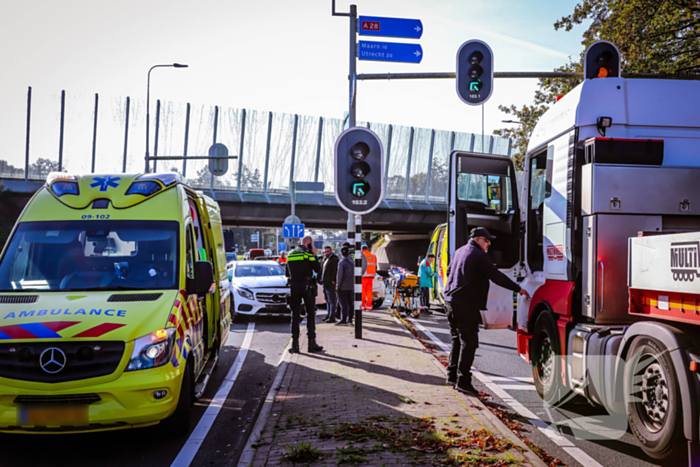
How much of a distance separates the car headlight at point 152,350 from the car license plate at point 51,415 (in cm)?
48

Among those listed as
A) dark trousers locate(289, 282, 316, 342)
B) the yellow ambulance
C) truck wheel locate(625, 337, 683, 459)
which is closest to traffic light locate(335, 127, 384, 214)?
dark trousers locate(289, 282, 316, 342)

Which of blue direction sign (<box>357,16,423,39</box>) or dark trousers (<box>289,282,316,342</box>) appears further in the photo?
blue direction sign (<box>357,16,423,39</box>)

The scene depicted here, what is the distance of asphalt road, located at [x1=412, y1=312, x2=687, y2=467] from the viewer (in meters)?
4.94

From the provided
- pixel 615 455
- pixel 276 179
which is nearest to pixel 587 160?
pixel 615 455

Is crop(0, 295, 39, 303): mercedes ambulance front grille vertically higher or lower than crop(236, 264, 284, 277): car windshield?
lower

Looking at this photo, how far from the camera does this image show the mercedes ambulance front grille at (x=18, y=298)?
17.3 feet

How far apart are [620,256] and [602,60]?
23.6 ft

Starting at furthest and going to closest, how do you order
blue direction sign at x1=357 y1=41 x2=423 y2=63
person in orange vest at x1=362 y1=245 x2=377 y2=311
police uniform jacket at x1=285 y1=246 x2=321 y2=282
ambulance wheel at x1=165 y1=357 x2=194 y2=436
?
person in orange vest at x1=362 y1=245 x2=377 y2=311 → blue direction sign at x1=357 y1=41 x2=423 y2=63 → police uniform jacket at x1=285 y1=246 x2=321 y2=282 → ambulance wheel at x1=165 y1=357 x2=194 y2=436

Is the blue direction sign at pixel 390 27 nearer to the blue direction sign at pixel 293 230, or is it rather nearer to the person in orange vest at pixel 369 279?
the person in orange vest at pixel 369 279

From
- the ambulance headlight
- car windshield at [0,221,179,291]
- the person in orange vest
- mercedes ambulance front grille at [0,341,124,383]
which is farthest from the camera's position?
the person in orange vest

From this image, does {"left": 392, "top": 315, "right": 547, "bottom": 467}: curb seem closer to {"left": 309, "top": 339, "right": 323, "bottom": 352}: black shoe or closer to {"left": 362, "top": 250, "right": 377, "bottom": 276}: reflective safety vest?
{"left": 309, "top": 339, "right": 323, "bottom": 352}: black shoe

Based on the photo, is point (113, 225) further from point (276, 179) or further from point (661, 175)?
point (276, 179)

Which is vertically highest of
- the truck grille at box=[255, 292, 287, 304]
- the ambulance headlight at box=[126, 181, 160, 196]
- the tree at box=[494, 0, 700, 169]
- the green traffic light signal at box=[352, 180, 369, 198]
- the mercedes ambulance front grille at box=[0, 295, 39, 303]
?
the tree at box=[494, 0, 700, 169]

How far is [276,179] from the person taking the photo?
44750 mm
